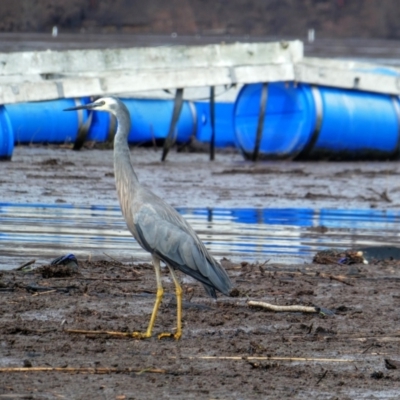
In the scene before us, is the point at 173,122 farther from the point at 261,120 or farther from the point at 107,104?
the point at 107,104

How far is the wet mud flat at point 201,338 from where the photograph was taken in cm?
564

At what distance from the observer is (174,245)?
6.72 m

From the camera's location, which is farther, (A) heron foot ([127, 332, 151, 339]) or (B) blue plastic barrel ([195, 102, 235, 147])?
(B) blue plastic barrel ([195, 102, 235, 147])

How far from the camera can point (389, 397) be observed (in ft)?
18.3

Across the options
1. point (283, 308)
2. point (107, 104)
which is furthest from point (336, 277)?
point (107, 104)

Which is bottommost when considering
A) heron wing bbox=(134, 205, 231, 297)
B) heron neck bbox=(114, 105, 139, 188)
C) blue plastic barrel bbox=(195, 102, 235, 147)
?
blue plastic barrel bbox=(195, 102, 235, 147)

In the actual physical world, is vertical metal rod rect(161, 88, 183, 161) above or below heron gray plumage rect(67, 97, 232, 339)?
below

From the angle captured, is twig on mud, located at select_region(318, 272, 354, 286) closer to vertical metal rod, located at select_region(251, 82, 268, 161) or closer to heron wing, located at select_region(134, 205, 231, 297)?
heron wing, located at select_region(134, 205, 231, 297)

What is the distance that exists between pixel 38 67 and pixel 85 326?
14122mm

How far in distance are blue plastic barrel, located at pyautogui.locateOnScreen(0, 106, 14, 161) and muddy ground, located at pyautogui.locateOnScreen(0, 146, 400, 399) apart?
298 inches

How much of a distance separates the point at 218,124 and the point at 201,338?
625 inches

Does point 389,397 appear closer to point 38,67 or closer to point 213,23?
point 38,67

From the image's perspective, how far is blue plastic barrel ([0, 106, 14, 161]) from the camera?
16.1 m

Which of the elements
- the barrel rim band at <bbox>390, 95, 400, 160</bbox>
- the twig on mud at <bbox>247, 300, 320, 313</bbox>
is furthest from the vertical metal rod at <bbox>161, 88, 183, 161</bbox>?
the twig on mud at <bbox>247, 300, 320, 313</bbox>
